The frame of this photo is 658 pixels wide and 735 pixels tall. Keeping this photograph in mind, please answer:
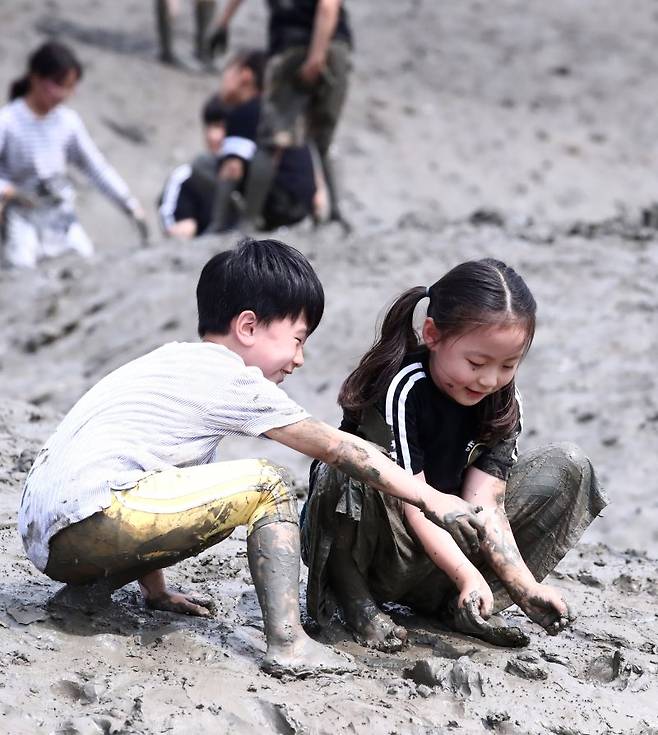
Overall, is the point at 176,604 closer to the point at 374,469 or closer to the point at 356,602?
the point at 356,602

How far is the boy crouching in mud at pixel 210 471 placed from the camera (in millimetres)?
2531

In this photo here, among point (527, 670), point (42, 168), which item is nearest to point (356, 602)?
point (527, 670)

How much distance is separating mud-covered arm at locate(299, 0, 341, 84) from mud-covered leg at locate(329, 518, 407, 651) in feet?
15.4

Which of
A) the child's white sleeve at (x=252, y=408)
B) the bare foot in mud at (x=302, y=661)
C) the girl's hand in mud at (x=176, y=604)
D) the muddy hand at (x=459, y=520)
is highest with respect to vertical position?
the child's white sleeve at (x=252, y=408)

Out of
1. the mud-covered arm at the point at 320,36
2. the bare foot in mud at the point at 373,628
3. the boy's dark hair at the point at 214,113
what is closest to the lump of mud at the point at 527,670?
the bare foot in mud at the point at 373,628

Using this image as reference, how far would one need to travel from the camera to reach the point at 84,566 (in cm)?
261

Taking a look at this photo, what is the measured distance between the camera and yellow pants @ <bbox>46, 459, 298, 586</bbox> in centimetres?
253

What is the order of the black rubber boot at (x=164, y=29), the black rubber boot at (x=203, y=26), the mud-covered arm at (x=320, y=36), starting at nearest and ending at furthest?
the mud-covered arm at (x=320, y=36)
the black rubber boot at (x=164, y=29)
the black rubber boot at (x=203, y=26)

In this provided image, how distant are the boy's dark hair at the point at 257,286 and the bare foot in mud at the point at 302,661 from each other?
682 mm

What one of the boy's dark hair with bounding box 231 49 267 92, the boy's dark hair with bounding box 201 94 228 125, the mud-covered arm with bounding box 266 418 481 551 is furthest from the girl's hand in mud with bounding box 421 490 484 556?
the boy's dark hair with bounding box 201 94 228 125

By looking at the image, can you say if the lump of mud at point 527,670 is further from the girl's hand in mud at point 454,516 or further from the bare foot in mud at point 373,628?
the girl's hand in mud at point 454,516

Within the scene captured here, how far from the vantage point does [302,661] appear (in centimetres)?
255

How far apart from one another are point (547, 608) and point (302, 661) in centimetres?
55

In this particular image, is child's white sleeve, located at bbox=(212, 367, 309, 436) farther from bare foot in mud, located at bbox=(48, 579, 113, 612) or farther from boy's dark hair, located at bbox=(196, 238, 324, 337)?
bare foot in mud, located at bbox=(48, 579, 113, 612)
